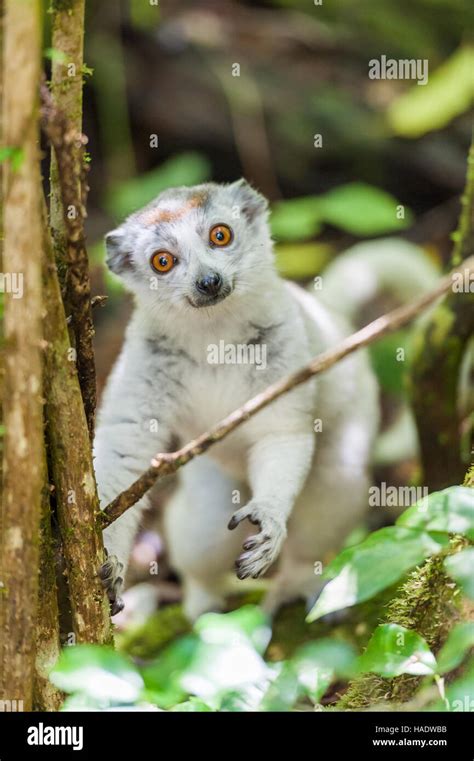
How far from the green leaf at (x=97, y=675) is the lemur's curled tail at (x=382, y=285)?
Answer: 5151mm

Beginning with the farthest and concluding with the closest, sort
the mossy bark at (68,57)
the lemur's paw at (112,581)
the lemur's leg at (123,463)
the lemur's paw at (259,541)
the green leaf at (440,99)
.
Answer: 1. the green leaf at (440,99)
2. the lemur's leg at (123,463)
3. the lemur's paw at (259,541)
4. the lemur's paw at (112,581)
5. the mossy bark at (68,57)

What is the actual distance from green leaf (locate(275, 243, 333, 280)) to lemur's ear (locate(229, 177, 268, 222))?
4.25 metres

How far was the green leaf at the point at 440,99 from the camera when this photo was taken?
31.3 feet

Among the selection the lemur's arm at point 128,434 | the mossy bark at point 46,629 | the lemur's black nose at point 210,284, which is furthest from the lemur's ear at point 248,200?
the mossy bark at point 46,629

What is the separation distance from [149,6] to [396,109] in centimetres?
332

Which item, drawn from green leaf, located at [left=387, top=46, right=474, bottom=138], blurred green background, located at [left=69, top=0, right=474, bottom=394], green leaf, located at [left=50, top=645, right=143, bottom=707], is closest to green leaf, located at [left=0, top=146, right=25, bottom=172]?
green leaf, located at [left=50, top=645, right=143, bottom=707]

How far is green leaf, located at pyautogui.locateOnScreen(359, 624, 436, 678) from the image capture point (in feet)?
9.17

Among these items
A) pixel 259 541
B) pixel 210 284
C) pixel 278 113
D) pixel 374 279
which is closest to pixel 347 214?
pixel 374 279

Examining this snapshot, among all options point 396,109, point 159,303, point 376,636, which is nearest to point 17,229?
point 376,636

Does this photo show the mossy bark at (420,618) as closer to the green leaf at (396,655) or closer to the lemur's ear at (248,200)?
the green leaf at (396,655)

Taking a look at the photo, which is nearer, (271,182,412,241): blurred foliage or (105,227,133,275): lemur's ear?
(105,227,133,275): lemur's ear

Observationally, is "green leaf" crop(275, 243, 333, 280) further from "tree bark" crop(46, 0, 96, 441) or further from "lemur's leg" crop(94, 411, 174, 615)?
"tree bark" crop(46, 0, 96, 441)

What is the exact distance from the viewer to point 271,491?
462 cm
